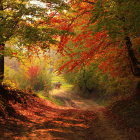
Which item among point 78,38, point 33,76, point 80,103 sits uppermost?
point 78,38

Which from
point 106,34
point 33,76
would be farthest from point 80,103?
point 106,34

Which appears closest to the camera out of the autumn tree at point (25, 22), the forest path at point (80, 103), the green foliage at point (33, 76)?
the autumn tree at point (25, 22)

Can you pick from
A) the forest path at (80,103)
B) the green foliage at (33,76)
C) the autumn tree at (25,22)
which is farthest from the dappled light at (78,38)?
the green foliage at (33,76)

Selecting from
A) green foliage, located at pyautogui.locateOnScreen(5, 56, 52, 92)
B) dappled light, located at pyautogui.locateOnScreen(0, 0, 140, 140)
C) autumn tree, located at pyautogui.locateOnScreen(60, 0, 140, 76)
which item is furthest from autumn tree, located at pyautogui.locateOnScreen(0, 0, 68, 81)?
green foliage, located at pyautogui.locateOnScreen(5, 56, 52, 92)

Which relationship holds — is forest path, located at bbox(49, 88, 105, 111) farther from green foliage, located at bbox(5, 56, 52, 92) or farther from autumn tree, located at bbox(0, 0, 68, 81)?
autumn tree, located at bbox(0, 0, 68, 81)

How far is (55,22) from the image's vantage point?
34.6 feet

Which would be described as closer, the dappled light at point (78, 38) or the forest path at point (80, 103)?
the dappled light at point (78, 38)

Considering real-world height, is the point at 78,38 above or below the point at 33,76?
above

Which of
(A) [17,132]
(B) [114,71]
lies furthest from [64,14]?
(A) [17,132]

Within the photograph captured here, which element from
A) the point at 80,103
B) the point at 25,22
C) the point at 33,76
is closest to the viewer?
the point at 25,22

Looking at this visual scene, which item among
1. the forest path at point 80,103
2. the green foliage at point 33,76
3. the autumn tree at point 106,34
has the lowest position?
the forest path at point 80,103

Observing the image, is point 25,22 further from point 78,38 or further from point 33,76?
point 33,76

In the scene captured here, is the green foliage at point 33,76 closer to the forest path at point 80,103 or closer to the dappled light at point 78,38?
the forest path at point 80,103

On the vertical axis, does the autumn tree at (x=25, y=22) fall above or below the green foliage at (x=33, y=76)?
above
